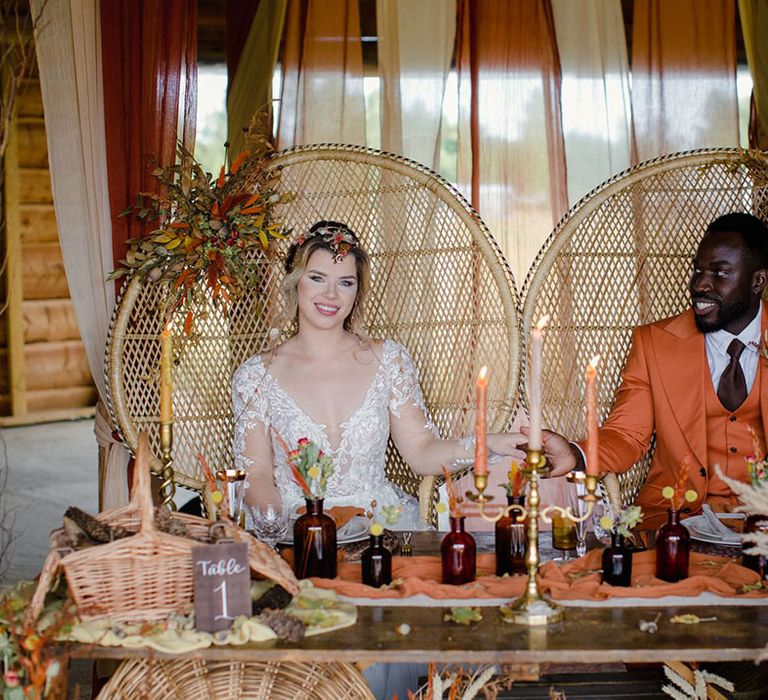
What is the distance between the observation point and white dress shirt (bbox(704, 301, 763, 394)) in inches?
131

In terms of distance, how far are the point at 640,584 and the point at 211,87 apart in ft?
28.3

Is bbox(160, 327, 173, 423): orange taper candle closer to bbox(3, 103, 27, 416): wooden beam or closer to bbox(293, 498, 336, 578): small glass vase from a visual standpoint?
bbox(293, 498, 336, 578): small glass vase

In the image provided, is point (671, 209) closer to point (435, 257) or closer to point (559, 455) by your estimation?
point (435, 257)

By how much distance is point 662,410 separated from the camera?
335 centimetres

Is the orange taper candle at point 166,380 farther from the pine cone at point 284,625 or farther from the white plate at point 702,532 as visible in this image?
the white plate at point 702,532

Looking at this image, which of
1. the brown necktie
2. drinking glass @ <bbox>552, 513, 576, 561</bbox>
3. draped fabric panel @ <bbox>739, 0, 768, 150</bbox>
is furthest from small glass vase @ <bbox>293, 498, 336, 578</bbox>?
draped fabric panel @ <bbox>739, 0, 768, 150</bbox>

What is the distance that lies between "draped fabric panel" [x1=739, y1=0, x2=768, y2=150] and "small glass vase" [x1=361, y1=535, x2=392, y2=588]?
7.80 ft

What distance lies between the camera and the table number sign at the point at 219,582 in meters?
1.96

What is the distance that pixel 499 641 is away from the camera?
1965mm

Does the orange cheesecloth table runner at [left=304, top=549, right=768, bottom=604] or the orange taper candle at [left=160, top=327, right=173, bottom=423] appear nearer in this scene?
the orange cheesecloth table runner at [left=304, top=549, right=768, bottom=604]

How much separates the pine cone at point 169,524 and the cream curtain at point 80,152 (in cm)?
134

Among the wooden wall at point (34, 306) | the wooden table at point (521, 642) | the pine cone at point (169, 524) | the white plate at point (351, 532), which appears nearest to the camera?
the wooden table at point (521, 642)

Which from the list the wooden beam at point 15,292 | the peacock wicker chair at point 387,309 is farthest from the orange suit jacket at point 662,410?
the wooden beam at point 15,292

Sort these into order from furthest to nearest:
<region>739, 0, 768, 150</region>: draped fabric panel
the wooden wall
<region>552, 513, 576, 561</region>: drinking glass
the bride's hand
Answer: the wooden wall, <region>739, 0, 768, 150</region>: draped fabric panel, the bride's hand, <region>552, 513, 576, 561</region>: drinking glass
